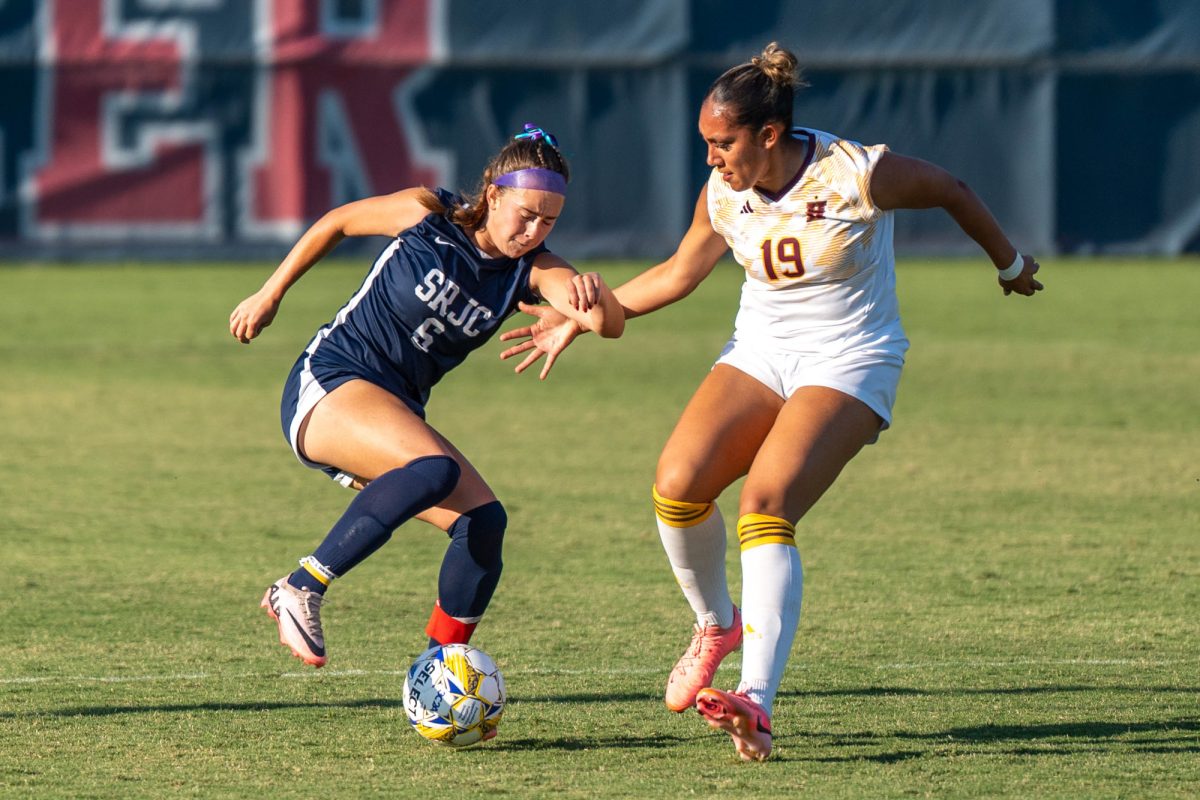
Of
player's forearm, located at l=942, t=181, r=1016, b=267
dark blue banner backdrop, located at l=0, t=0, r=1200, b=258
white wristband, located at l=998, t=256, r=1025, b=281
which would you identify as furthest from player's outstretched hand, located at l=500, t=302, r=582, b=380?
dark blue banner backdrop, located at l=0, t=0, r=1200, b=258

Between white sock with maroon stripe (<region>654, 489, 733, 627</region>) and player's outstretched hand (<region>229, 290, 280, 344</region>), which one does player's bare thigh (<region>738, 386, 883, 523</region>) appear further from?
player's outstretched hand (<region>229, 290, 280, 344</region>)

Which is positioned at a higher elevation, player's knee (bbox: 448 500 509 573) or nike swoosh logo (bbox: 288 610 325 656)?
player's knee (bbox: 448 500 509 573)

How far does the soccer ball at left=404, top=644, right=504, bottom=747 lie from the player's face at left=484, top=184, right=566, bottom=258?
121 centimetres

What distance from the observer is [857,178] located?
5234mm

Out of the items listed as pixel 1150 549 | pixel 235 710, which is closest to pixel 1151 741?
pixel 235 710

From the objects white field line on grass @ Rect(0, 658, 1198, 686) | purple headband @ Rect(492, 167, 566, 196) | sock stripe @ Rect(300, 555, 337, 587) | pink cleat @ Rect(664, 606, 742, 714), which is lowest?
white field line on grass @ Rect(0, 658, 1198, 686)

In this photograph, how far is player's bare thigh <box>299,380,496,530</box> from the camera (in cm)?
525

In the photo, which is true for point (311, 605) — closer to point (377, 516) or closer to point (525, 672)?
point (377, 516)

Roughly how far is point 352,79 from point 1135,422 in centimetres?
1189

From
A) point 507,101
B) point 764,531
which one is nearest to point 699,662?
Answer: point 764,531

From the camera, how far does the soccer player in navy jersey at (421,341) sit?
5125 millimetres

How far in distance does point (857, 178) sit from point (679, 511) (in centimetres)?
104

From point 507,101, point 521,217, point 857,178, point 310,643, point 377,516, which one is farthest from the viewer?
point 507,101

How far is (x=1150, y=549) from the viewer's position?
785 cm
